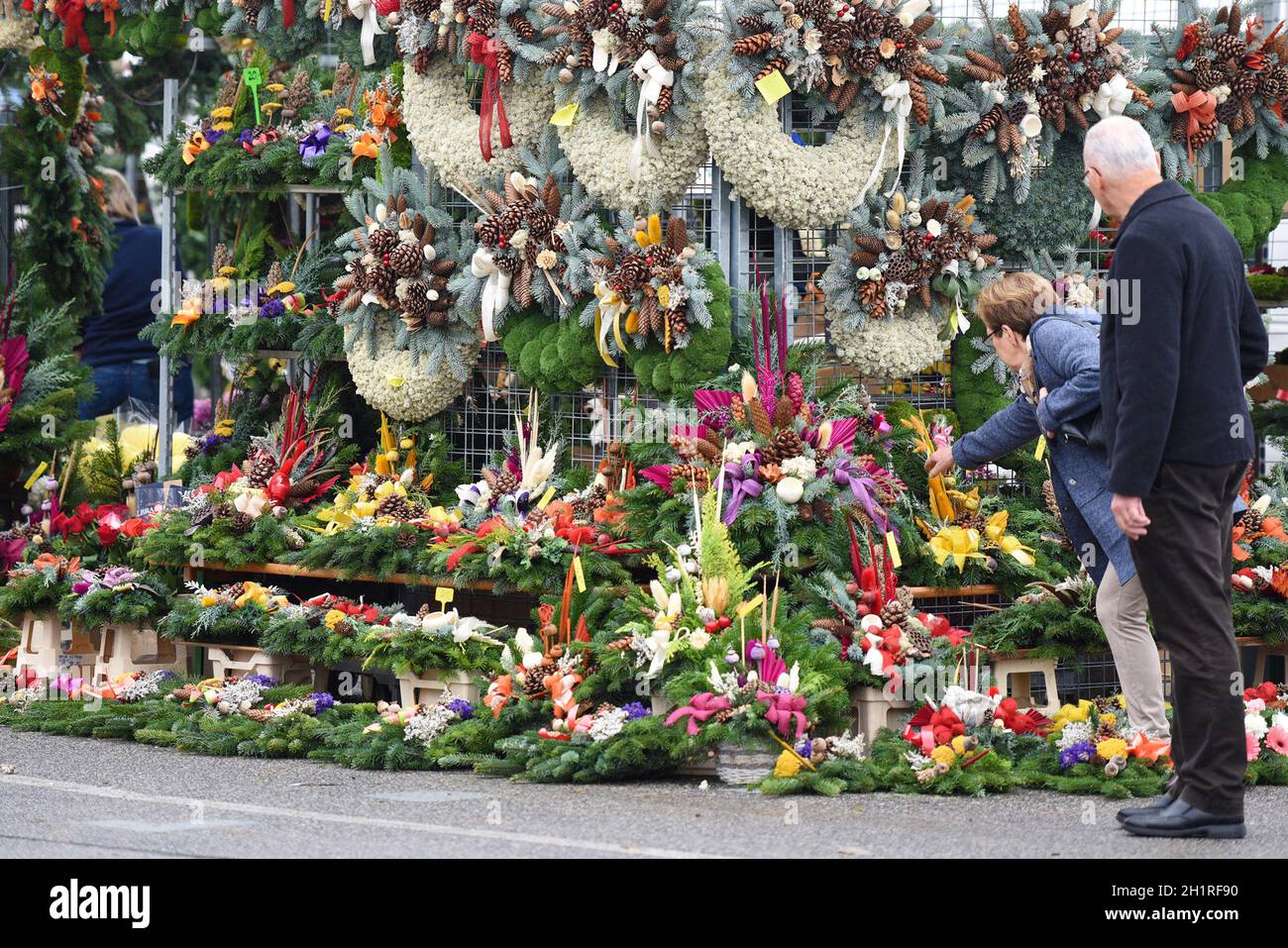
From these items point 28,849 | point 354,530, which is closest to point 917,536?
point 354,530

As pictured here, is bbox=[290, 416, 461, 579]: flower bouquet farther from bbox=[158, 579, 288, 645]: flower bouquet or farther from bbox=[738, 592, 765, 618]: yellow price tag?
bbox=[738, 592, 765, 618]: yellow price tag

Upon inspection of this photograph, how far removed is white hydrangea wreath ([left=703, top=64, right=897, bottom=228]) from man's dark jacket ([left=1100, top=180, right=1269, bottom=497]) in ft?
8.39

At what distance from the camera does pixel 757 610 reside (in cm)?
704

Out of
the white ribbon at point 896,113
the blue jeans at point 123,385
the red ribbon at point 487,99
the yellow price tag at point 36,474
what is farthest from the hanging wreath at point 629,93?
the blue jeans at point 123,385

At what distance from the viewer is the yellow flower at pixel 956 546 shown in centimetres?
755

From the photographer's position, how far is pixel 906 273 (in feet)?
26.1

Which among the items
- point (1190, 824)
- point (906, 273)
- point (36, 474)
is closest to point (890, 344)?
point (906, 273)

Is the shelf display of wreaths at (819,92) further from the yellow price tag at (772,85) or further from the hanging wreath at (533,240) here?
the hanging wreath at (533,240)

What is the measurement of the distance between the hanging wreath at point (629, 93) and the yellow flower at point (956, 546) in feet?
6.15

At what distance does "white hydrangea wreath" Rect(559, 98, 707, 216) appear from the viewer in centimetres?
791

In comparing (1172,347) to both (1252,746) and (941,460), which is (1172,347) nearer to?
(941,460)

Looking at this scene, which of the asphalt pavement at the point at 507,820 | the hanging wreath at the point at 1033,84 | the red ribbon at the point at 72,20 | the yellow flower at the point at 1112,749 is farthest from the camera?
the red ribbon at the point at 72,20

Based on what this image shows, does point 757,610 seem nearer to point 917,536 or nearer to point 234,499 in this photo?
point 917,536

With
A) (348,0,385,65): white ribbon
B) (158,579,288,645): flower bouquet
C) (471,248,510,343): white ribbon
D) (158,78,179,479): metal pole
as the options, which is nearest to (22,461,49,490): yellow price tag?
(158,78,179,479): metal pole
